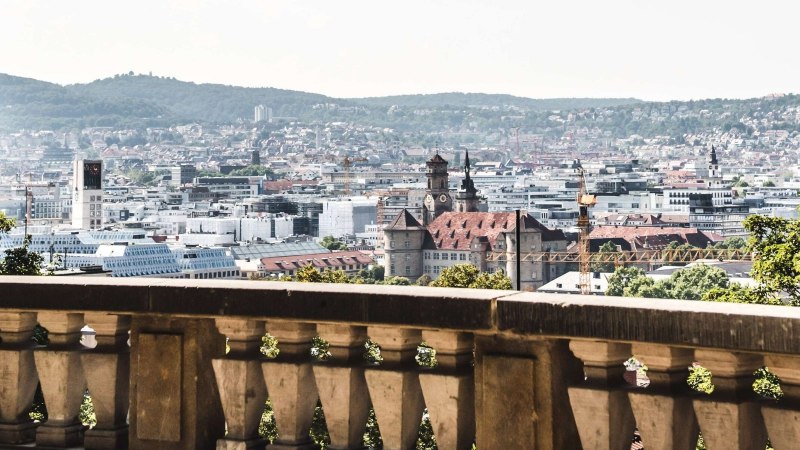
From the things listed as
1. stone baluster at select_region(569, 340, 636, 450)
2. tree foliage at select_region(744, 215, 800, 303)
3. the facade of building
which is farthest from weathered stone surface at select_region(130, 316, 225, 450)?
the facade of building

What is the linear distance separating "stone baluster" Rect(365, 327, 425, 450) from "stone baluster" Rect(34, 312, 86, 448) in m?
0.78

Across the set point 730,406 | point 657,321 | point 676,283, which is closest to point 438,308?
point 657,321

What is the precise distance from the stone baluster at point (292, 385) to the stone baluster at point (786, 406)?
1.03m

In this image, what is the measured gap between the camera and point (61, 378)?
12.5ft

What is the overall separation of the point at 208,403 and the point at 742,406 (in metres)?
1.25

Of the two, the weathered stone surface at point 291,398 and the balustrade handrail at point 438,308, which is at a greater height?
the balustrade handrail at point 438,308

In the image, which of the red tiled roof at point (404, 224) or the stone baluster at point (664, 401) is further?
the red tiled roof at point (404, 224)

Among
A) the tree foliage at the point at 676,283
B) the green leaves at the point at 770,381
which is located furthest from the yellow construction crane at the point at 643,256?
the green leaves at the point at 770,381

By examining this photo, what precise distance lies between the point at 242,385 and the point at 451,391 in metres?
0.50

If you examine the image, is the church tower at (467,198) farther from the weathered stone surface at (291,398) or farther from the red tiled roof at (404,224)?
the weathered stone surface at (291,398)

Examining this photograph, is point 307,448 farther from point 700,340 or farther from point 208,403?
point 700,340

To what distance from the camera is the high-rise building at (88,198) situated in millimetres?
176250

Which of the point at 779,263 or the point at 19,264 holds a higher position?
the point at 779,263

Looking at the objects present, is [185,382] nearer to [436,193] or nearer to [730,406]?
[730,406]
